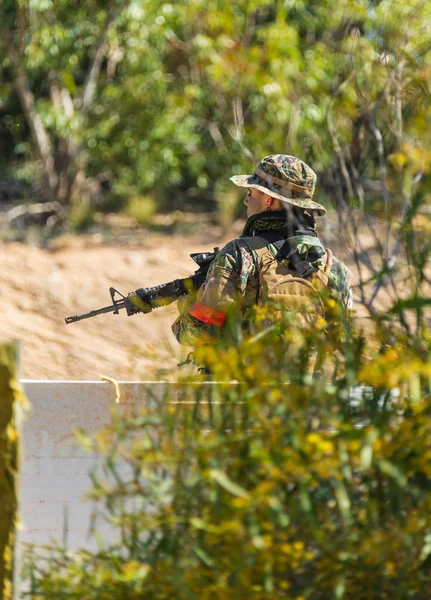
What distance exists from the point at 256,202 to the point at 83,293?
750cm

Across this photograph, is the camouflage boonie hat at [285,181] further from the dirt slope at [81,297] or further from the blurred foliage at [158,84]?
the blurred foliage at [158,84]

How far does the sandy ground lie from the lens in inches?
391

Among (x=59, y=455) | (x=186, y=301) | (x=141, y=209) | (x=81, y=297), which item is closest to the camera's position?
(x=59, y=455)

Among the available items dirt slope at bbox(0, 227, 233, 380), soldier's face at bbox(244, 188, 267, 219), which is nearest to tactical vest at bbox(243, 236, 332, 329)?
soldier's face at bbox(244, 188, 267, 219)

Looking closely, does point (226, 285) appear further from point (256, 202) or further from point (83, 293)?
point (83, 293)

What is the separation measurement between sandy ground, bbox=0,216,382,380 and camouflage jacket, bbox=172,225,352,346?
4.92m

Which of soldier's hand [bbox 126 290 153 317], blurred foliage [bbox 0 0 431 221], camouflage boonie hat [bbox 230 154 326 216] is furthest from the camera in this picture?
blurred foliage [bbox 0 0 431 221]

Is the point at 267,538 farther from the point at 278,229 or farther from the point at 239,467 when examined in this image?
the point at 278,229

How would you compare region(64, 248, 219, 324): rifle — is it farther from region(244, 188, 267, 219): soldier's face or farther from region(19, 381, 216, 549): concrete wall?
region(19, 381, 216, 549): concrete wall

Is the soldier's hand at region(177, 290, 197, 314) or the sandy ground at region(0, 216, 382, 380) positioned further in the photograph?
the sandy ground at region(0, 216, 382, 380)

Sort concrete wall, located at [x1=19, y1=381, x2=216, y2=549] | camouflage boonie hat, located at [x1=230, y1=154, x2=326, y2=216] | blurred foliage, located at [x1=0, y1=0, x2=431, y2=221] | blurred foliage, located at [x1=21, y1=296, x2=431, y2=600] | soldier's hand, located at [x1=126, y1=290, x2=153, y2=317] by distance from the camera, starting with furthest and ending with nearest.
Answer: blurred foliage, located at [x1=0, y1=0, x2=431, y2=221] → soldier's hand, located at [x1=126, y1=290, x2=153, y2=317] → camouflage boonie hat, located at [x1=230, y1=154, x2=326, y2=216] → concrete wall, located at [x1=19, y1=381, x2=216, y2=549] → blurred foliage, located at [x1=21, y1=296, x2=431, y2=600]

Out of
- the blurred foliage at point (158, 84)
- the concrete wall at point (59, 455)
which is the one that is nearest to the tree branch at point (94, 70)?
the blurred foliage at point (158, 84)

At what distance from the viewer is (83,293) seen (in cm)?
1159

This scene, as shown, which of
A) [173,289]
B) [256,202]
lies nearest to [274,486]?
[256,202]
